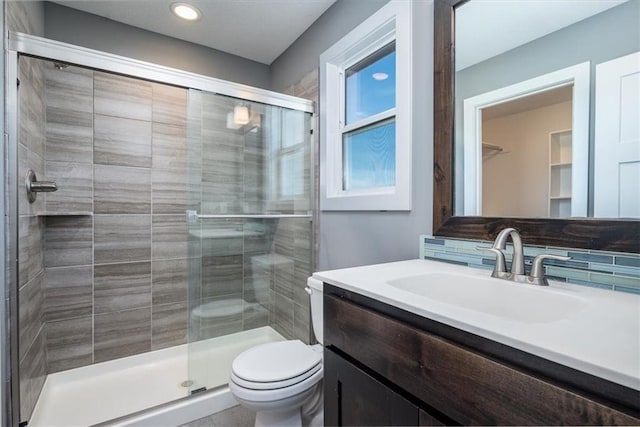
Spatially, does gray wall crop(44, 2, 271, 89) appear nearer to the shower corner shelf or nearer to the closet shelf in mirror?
the shower corner shelf

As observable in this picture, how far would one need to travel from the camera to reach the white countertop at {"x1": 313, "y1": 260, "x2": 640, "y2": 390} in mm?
436

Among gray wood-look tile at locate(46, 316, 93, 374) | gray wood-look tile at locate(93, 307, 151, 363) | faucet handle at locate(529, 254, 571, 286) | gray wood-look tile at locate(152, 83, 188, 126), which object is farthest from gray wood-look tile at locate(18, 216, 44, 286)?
faucet handle at locate(529, 254, 571, 286)

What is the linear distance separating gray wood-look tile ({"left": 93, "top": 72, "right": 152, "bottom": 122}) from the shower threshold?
1.66 meters

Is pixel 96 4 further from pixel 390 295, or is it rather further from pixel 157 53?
pixel 390 295

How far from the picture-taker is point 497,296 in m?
0.93

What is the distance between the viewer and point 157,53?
220cm

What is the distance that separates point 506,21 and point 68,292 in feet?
9.07

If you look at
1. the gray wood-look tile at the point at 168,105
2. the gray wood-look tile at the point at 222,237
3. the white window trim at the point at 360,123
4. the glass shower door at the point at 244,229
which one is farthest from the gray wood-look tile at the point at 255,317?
the gray wood-look tile at the point at 168,105

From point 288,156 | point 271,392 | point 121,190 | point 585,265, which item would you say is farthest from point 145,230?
point 585,265

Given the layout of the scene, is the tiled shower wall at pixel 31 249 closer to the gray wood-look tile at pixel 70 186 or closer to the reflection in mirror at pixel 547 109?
the gray wood-look tile at pixel 70 186

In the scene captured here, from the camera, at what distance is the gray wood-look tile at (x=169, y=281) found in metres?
2.21

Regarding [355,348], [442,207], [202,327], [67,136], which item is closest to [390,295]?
[355,348]

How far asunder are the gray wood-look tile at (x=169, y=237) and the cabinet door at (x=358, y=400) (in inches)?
62.7

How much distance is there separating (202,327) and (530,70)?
207cm
